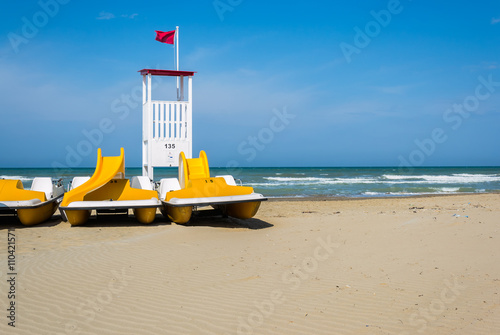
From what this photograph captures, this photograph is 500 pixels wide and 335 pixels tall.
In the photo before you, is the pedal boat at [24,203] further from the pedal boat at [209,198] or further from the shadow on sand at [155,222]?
the pedal boat at [209,198]

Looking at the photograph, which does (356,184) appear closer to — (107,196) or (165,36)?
(165,36)

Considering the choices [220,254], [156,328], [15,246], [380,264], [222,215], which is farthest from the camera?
[222,215]

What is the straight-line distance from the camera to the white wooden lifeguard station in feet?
40.7

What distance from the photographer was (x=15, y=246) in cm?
720

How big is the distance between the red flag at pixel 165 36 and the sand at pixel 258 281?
7.61 m

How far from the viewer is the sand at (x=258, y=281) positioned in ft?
13.0

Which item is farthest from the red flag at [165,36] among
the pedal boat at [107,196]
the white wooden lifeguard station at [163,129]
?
the pedal boat at [107,196]

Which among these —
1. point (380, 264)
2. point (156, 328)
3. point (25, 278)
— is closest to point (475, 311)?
point (380, 264)

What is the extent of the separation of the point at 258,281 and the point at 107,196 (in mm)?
5249

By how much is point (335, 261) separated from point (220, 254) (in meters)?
A: 1.79

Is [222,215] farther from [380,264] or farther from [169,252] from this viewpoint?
[380,264]

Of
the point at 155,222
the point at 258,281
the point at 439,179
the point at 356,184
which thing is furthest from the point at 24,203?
the point at 439,179

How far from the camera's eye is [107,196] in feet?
30.6

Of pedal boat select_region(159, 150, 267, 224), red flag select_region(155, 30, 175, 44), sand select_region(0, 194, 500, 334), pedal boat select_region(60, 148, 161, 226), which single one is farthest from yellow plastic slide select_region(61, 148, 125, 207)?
red flag select_region(155, 30, 175, 44)
